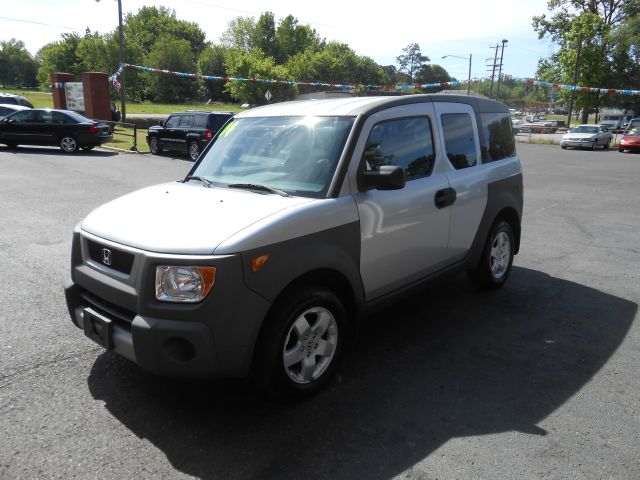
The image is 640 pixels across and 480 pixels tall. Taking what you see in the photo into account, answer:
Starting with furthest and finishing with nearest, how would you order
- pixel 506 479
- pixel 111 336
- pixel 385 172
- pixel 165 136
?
pixel 165 136 < pixel 385 172 < pixel 111 336 < pixel 506 479

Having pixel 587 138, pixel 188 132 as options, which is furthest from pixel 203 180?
pixel 587 138

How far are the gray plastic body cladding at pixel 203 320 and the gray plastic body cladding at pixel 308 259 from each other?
8cm

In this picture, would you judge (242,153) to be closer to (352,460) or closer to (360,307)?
(360,307)

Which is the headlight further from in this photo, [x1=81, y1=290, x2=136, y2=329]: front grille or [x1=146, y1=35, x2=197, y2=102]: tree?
[x1=146, y1=35, x2=197, y2=102]: tree

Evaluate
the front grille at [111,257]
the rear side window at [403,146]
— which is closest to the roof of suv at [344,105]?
the rear side window at [403,146]

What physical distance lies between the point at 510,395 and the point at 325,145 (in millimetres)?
2052

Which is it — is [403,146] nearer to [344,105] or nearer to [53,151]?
[344,105]

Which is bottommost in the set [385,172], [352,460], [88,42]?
[352,460]

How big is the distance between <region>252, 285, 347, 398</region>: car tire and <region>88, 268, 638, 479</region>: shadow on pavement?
6.5 inches

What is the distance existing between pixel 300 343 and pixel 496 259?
2891 mm

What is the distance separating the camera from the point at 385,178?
3.31m

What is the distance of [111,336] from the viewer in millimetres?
2955

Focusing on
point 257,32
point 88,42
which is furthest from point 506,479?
point 257,32

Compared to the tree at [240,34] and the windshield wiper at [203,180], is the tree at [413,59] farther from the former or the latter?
the windshield wiper at [203,180]
